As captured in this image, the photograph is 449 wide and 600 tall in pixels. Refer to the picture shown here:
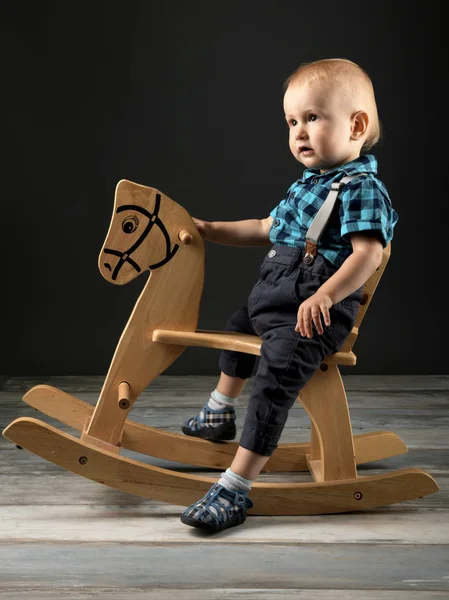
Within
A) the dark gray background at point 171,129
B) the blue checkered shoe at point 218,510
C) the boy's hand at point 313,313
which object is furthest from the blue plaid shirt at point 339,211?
the dark gray background at point 171,129

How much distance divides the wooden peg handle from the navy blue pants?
0.15 m

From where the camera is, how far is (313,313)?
142 cm

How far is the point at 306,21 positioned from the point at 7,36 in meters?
0.92

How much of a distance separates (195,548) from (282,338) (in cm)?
39

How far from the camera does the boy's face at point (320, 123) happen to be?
1.52 metres

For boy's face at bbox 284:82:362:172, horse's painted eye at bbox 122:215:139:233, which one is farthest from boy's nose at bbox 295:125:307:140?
horse's painted eye at bbox 122:215:139:233

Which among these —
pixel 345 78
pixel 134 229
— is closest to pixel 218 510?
pixel 134 229

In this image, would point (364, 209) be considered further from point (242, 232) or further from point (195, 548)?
Result: point (195, 548)

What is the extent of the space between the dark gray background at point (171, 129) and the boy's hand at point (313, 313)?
1.26 meters

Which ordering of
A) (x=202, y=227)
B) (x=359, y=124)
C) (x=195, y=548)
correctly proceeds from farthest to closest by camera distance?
(x=202, y=227)
(x=359, y=124)
(x=195, y=548)

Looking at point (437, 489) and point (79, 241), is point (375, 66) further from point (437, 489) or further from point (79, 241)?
point (437, 489)

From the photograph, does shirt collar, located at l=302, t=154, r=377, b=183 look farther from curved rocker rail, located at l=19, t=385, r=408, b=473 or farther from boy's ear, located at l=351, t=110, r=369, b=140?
curved rocker rail, located at l=19, t=385, r=408, b=473

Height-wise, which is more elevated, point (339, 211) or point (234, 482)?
point (339, 211)

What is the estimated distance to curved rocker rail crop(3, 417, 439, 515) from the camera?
4.77 feet
